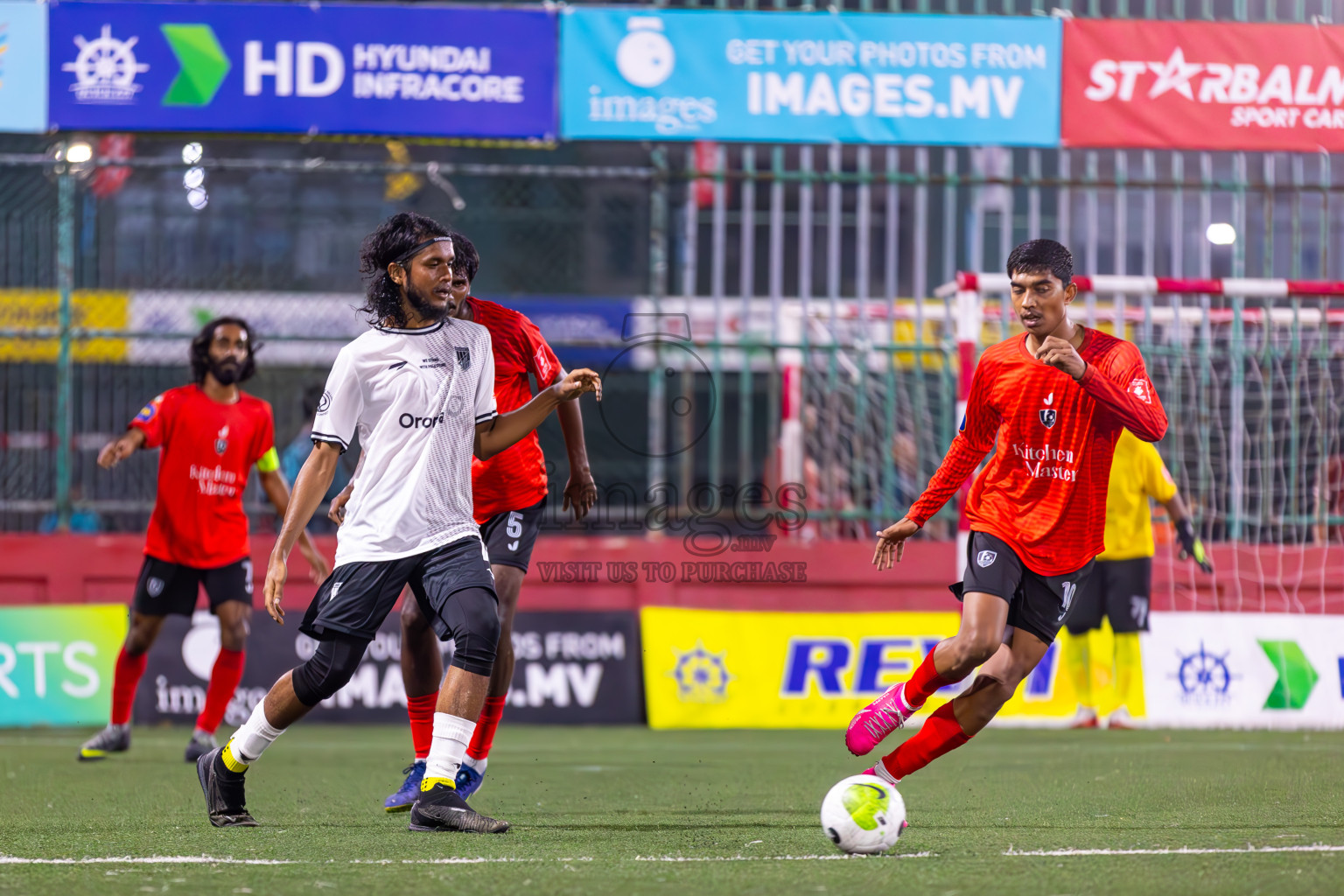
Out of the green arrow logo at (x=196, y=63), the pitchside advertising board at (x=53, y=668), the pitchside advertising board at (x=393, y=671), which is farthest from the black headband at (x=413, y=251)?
the green arrow logo at (x=196, y=63)

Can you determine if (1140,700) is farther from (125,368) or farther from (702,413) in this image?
(125,368)

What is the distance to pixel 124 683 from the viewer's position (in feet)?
27.4

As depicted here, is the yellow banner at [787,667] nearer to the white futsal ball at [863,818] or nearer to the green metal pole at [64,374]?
the green metal pole at [64,374]

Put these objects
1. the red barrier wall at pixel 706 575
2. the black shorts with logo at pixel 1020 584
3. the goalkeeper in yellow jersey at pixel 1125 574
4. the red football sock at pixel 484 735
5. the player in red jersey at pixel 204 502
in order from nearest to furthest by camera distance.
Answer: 1. the black shorts with logo at pixel 1020 584
2. the red football sock at pixel 484 735
3. the player in red jersey at pixel 204 502
4. the goalkeeper in yellow jersey at pixel 1125 574
5. the red barrier wall at pixel 706 575

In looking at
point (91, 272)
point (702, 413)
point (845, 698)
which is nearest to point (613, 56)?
point (702, 413)

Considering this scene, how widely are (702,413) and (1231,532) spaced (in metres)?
3.90

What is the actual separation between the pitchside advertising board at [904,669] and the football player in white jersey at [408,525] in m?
5.37

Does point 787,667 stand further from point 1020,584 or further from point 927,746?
point 927,746

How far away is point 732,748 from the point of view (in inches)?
363

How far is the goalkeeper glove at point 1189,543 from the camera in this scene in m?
9.90

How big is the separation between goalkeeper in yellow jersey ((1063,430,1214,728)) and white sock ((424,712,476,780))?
5830 millimetres

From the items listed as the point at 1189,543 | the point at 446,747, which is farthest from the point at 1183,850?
the point at 1189,543

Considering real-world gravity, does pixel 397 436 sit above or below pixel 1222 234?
below

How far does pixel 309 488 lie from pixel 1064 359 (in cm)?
243
